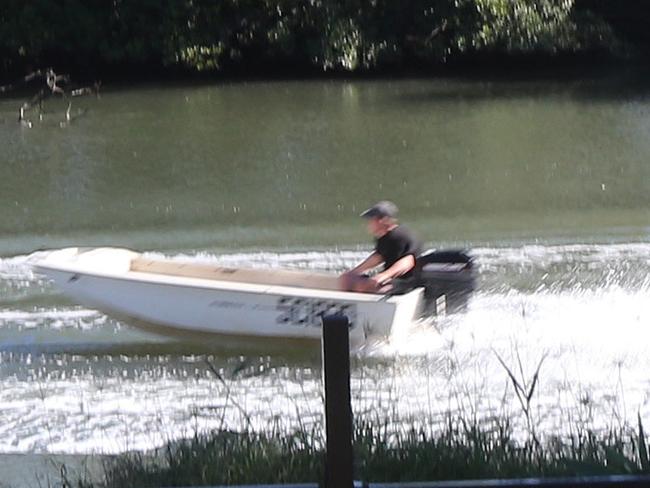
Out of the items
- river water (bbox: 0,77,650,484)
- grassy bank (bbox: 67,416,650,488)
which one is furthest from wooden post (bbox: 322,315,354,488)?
river water (bbox: 0,77,650,484)

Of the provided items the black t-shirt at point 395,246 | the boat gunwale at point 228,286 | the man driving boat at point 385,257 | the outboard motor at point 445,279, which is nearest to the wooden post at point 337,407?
the boat gunwale at point 228,286

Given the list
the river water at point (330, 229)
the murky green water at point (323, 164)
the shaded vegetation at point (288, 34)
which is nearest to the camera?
the river water at point (330, 229)

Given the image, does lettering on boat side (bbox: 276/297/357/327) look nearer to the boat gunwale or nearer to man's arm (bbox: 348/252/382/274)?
the boat gunwale

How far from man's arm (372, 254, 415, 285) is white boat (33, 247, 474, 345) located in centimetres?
16

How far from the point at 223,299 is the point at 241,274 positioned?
509mm

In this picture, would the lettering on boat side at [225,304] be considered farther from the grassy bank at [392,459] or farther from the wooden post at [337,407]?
the wooden post at [337,407]

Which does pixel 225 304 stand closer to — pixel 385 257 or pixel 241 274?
pixel 241 274

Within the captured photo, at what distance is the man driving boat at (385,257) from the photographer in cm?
944

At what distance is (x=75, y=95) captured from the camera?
80.5ft

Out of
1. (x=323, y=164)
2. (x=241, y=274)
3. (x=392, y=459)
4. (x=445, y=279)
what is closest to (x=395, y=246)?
(x=445, y=279)

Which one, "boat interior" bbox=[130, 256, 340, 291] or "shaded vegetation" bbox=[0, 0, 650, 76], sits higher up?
"shaded vegetation" bbox=[0, 0, 650, 76]

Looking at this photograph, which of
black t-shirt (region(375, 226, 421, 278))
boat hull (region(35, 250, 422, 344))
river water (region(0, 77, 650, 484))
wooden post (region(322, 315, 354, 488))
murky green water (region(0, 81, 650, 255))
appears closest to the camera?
wooden post (region(322, 315, 354, 488))

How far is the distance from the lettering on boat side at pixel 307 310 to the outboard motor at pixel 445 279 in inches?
25.8

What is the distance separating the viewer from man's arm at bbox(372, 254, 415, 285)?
30.9 feet
